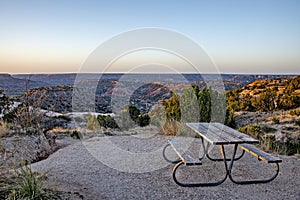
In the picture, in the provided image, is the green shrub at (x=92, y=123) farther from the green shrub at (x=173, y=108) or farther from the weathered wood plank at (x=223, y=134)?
the weathered wood plank at (x=223, y=134)

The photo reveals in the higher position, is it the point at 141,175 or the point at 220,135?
the point at 220,135

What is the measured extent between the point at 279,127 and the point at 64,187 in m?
7.58

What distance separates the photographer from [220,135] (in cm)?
376

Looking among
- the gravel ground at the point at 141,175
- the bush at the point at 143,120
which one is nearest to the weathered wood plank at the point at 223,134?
the gravel ground at the point at 141,175

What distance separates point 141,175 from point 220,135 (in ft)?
4.32

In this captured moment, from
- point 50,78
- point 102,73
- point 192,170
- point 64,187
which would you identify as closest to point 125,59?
point 102,73

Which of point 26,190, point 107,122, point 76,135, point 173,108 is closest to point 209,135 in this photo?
point 26,190

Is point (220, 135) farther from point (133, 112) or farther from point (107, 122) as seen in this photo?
point (107, 122)

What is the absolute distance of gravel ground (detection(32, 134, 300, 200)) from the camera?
3.23 meters

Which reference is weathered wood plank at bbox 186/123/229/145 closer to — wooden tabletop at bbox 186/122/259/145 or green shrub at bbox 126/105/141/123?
wooden tabletop at bbox 186/122/259/145

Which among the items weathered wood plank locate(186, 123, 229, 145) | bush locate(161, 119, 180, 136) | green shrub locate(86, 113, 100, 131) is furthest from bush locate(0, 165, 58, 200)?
green shrub locate(86, 113, 100, 131)

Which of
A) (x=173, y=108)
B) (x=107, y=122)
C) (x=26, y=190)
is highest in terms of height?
(x=173, y=108)

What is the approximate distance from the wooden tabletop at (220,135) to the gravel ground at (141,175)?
632mm

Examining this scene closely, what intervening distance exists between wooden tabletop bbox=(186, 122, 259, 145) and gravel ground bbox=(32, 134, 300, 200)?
632 mm
